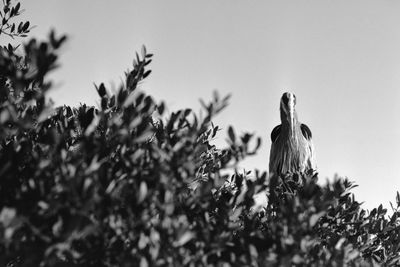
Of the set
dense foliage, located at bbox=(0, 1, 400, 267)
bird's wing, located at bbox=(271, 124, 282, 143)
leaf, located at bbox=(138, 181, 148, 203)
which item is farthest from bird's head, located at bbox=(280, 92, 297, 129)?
leaf, located at bbox=(138, 181, 148, 203)

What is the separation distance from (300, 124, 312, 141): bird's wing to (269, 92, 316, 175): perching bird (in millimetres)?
208

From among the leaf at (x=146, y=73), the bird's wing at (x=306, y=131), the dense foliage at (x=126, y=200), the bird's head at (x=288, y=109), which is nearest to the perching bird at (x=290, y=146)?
the bird's head at (x=288, y=109)

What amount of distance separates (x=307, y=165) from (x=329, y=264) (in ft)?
17.1

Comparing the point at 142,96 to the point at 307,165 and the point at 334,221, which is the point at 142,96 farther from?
the point at 307,165

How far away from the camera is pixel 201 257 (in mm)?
3018

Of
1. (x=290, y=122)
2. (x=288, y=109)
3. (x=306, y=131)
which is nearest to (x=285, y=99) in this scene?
(x=288, y=109)

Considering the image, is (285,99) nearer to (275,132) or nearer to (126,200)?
(275,132)

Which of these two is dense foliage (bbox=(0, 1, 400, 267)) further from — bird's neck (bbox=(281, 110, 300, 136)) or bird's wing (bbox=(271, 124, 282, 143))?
bird's wing (bbox=(271, 124, 282, 143))

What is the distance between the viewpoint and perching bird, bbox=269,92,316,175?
8227mm

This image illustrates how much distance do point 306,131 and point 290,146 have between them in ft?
2.60

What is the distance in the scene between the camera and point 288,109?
823 centimetres

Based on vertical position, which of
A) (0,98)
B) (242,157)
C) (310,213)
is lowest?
(310,213)

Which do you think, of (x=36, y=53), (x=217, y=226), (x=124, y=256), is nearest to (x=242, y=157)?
(x=217, y=226)

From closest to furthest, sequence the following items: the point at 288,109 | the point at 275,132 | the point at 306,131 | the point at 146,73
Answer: the point at 146,73
the point at 288,109
the point at 306,131
the point at 275,132
